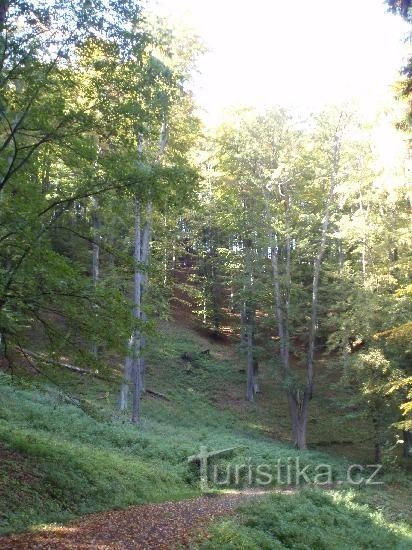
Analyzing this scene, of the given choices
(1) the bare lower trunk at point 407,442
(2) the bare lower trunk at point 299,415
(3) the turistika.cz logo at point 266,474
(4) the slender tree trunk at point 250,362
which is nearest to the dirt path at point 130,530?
(3) the turistika.cz logo at point 266,474

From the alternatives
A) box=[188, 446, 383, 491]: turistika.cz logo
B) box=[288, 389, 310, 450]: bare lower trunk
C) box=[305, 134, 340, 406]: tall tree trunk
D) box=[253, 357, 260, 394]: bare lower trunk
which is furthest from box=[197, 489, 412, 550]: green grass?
box=[253, 357, 260, 394]: bare lower trunk

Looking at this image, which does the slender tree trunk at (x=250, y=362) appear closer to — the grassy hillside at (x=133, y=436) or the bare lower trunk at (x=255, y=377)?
the bare lower trunk at (x=255, y=377)

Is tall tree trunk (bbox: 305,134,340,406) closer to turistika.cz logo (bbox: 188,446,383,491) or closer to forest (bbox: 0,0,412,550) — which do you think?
forest (bbox: 0,0,412,550)

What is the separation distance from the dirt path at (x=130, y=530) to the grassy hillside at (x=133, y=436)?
1.14 ft

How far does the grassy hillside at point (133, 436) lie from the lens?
7.81 meters

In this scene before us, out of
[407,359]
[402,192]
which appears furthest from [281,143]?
[407,359]

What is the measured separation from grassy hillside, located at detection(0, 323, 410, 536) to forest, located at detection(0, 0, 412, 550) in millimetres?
69

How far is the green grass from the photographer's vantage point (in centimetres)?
757

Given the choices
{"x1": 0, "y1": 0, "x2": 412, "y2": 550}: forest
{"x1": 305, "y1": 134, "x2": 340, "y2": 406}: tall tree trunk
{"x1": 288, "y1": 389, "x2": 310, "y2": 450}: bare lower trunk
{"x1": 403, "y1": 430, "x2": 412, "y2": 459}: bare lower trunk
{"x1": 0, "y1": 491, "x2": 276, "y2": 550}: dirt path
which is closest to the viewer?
{"x1": 0, "y1": 491, "x2": 276, "y2": 550}: dirt path

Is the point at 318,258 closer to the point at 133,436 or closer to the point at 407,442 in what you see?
the point at 407,442

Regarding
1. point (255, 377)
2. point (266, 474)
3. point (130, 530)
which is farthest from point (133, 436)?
point (255, 377)

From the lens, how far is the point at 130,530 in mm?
7141

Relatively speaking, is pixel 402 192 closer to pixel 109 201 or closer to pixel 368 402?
pixel 368 402

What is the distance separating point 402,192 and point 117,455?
42.4 feet
